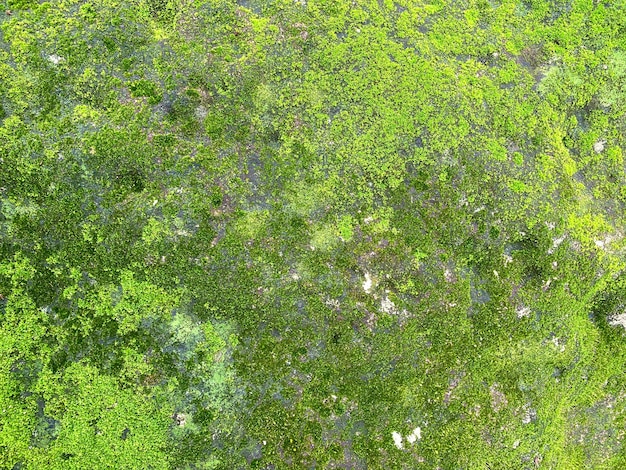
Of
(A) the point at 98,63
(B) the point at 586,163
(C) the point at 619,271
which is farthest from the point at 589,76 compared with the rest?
(A) the point at 98,63

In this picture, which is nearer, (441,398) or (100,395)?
(100,395)

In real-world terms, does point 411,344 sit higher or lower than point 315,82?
lower

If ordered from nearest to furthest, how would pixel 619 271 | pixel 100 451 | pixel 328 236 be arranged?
pixel 100 451, pixel 328 236, pixel 619 271

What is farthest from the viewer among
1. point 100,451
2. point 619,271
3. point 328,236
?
point 619,271

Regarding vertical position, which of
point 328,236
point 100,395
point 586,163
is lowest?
point 100,395

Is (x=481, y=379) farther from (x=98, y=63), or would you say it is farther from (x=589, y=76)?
(x=98, y=63)

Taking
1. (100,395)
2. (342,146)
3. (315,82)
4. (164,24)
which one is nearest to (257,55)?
(315,82)
